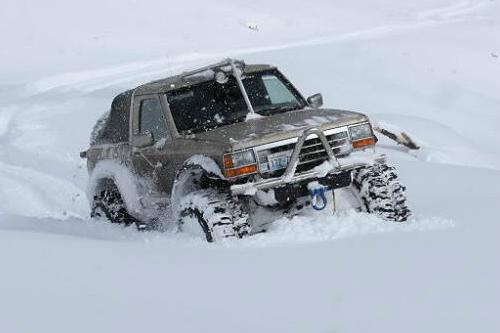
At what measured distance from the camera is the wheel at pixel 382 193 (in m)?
6.72

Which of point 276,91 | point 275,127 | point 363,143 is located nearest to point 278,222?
point 275,127

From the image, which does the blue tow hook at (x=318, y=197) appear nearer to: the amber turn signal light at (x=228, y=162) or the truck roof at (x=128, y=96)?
the amber turn signal light at (x=228, y=162)

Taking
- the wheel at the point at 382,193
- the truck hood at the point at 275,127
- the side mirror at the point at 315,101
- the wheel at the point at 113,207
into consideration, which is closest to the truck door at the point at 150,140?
the truck hood at the point at 275,127

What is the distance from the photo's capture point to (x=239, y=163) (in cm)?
630

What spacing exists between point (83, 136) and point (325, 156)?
9.28 meters

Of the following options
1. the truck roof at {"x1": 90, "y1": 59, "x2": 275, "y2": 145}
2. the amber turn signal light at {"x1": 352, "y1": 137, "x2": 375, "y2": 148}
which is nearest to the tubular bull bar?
the amber turn signal light at {"x1": 352, "y1": 137, "x2": 375, "y2": 148}

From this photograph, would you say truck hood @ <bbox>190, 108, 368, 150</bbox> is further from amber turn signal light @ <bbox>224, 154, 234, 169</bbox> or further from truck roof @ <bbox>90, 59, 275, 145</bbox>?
truck roof @ <bbox>90, 59, 275, 145</bbox>

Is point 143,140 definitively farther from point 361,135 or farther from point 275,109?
point 361,135

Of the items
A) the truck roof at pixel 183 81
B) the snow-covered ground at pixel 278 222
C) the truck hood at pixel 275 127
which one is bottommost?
the snow-covered ground at pixel 278 222

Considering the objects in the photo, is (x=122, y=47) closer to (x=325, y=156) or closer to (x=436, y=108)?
(x=436, y=108)

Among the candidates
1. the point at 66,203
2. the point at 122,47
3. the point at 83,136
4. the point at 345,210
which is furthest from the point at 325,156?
the point at 122,47

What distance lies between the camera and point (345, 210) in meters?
6.73

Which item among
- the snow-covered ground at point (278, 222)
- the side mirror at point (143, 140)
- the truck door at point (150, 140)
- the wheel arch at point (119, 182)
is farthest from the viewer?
the wheel arch at point (119, 182)

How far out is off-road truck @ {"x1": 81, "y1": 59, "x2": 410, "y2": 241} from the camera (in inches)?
251
